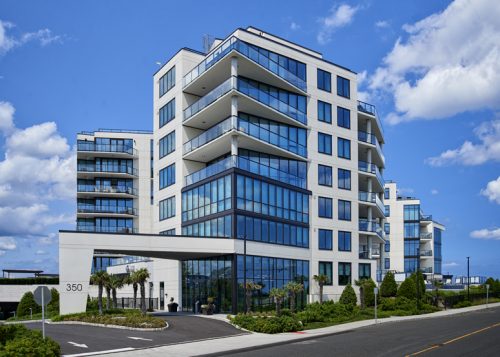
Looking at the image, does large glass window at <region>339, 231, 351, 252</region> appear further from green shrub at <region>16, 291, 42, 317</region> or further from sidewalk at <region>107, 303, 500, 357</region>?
green shrub at <region>16, 291, 42, 317</region>

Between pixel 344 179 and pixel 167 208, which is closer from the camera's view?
pixel 167 208

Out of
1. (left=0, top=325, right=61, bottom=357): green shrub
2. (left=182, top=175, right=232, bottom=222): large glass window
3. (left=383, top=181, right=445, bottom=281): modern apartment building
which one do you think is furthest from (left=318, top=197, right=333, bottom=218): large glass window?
(left=383, top=181, right=445, bottom=281): modern apartment building

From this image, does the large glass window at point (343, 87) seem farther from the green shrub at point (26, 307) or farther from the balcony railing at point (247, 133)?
the green shrub at point (26, 307)

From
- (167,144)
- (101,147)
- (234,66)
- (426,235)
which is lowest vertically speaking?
(426,235)

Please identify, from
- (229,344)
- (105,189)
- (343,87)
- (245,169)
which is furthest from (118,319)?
(105,189)

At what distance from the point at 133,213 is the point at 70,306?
46631 mm

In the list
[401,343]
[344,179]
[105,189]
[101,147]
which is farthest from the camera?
[105,189]

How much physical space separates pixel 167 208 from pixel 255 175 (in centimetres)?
1183

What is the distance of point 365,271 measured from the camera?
57531 millimetres

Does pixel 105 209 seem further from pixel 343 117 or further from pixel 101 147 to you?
pixel 343 117

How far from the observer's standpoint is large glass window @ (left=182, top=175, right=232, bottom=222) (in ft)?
142

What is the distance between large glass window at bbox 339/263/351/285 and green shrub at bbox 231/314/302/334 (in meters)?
20.5

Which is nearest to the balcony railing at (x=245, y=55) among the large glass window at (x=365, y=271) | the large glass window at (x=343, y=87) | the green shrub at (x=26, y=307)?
the large glass window at (x=343, y=87)

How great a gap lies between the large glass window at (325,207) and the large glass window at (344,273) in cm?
506
